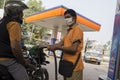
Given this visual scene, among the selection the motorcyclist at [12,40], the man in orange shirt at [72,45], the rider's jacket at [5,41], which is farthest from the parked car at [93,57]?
the rider's jacket at [5,41]

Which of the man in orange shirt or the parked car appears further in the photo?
the parked car

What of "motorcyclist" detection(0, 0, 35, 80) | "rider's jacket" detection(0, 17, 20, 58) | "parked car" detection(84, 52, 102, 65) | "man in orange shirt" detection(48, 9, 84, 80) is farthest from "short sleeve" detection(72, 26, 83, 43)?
"parked car" detection(84, 52, 102, 65)

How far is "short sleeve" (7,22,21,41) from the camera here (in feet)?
12.2

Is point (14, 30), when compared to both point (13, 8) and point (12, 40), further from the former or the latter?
point (13, 8)

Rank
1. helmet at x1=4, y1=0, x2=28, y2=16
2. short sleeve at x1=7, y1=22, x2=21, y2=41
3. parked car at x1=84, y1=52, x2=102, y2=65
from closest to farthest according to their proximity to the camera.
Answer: short sleeve at x1=7, y1=22, x2=21, y2=41 < helmet at x1=4, y1=0, x2=28, y2=16 < parked car at x1=84, y1=52, x2=102, y2=65

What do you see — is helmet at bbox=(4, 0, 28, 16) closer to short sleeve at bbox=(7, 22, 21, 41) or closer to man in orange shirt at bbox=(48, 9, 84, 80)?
short sleeve at bbox=(7, 22, 21, 41)

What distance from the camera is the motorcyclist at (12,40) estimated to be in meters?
3.75

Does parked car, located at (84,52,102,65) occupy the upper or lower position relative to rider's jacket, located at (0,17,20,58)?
lower

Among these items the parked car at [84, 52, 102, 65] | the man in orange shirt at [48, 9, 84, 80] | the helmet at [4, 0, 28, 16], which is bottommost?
the parked car at [84, 52, 102, 65]

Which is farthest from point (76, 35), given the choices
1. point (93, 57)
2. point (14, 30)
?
point (93, 57)

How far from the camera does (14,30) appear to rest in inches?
147

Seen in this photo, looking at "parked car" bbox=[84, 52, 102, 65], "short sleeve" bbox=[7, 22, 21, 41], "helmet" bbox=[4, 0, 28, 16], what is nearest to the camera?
"short sleeve" bbox=[7, 22, 21, 41]

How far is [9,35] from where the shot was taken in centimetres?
378

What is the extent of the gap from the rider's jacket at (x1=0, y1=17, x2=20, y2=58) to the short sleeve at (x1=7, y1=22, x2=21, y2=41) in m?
0.06
